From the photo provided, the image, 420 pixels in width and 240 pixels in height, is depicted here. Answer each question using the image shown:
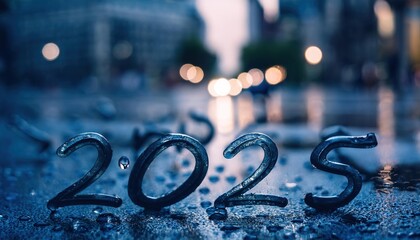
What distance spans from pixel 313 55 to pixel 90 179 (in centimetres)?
6969

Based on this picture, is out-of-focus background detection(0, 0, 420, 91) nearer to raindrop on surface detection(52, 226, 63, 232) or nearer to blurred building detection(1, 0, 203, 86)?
blurred building detection(1, 0, 203, 86)

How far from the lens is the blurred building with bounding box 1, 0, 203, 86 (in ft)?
343

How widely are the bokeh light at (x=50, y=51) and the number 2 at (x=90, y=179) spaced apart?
10939 cm

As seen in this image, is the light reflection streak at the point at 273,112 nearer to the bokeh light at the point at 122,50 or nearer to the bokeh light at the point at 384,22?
the bokeh light at the point at 384,22

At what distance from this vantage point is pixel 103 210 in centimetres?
428

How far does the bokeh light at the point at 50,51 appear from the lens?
360 feet

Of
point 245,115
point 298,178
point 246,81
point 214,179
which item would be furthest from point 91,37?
point 298,178

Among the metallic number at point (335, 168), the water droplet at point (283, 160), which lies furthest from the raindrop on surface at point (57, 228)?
the water droplet at point (283, 160)

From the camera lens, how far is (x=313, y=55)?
7175 cm

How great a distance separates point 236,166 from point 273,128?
5.47m

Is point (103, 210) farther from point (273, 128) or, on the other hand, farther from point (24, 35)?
point (24, 35)

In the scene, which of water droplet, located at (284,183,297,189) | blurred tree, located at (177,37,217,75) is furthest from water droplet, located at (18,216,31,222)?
blurred tree, located at (177,37,217,75)

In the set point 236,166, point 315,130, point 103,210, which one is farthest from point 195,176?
point 315,130

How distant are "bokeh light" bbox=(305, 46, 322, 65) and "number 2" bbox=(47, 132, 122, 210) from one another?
6336 cm
